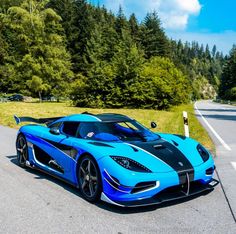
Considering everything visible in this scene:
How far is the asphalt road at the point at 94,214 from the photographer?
14.0ft

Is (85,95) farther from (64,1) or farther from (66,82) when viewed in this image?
(64,1)

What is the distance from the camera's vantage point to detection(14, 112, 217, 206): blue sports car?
4.80 meters

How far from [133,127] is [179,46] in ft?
611

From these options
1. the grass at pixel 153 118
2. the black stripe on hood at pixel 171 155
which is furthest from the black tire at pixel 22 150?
the grass at pixel 153 118

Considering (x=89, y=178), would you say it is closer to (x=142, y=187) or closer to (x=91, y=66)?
(x=142, y=187)

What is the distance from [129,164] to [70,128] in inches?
74.1

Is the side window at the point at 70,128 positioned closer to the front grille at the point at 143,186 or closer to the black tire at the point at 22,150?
the black tire at the point at 22,150

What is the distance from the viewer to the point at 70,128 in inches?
254

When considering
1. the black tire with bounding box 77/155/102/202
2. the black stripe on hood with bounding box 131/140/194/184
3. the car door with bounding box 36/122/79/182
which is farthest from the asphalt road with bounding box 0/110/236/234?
the black stripe on hood with bounding box 131/140/194/184

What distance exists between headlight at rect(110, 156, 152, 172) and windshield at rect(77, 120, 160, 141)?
84 centimetres

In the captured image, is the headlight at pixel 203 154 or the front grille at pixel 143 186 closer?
the front grille at pixel 143 186

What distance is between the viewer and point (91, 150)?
17.5 ft

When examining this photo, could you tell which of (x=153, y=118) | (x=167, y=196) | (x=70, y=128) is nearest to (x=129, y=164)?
(x=167, y=196)

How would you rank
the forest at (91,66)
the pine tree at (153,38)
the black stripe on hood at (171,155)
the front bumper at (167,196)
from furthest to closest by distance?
the pine tree at (153,38) → the forest at (91,66) → the black stripe on hood at (171,155) → the front bumper at (167,196)
